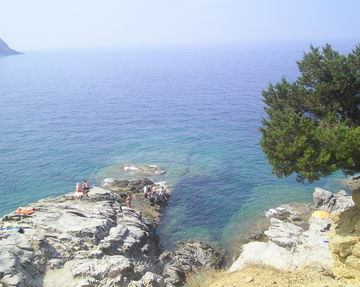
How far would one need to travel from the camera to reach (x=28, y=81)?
14775 centimetres

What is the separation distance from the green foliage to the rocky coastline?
5.97 metres

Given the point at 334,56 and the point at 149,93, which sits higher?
the point at 334,56

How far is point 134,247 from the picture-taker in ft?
93.4

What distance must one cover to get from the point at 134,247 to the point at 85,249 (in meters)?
4.56

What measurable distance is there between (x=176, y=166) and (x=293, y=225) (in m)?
22.5

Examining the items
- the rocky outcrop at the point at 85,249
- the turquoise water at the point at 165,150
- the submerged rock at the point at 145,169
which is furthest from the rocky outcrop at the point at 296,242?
the submerged rock at the point at 145,169

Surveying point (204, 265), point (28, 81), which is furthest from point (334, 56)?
point (28, 81)

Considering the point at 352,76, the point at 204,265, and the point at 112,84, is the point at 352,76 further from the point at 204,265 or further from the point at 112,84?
the point at 112,84

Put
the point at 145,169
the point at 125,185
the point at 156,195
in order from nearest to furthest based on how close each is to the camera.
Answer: the point at 156,195, the point at 125,185, the point at 145,169

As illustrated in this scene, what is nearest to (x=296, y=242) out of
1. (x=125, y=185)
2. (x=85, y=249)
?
(x=85, y=249)

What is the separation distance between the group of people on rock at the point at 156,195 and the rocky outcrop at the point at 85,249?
15.2 ft

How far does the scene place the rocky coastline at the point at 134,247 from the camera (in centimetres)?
2238

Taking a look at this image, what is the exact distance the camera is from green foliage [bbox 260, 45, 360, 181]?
22.1 m

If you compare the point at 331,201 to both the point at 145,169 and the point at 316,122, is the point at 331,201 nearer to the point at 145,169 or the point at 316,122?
the point at 316,122
